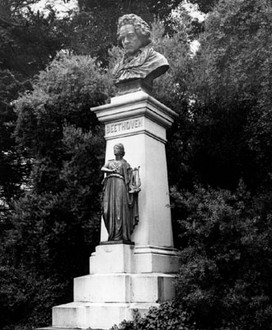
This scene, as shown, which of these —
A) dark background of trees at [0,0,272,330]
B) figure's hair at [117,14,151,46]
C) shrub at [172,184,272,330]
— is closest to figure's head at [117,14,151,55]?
figure's hair at [117,14,151,46]

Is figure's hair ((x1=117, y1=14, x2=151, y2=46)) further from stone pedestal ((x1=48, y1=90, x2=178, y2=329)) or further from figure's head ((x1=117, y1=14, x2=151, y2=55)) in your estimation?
stone pedestal ((x1=48, y1=90, x2=178, y2=329))

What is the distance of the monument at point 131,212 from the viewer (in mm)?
8422

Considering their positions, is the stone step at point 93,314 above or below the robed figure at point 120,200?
below

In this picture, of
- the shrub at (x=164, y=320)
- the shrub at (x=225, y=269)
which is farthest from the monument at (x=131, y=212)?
the shrub at (x=225, y=269)

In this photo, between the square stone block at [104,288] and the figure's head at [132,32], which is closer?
the square stone block at [104,288]

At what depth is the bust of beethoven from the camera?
9.88 meters

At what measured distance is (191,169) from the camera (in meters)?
12.0

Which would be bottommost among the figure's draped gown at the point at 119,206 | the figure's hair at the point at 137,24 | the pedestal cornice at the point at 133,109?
the figure's draped gown at the point at 119,206

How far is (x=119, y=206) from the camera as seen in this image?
8.81 meters

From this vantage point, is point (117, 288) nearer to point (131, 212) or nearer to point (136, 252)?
point (136, 252)

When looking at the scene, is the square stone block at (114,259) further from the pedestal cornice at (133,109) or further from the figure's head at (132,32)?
the figure's head at (132,32)

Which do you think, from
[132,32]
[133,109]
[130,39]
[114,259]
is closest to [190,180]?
[133,109]

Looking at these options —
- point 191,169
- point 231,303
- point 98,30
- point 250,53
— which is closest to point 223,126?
point 191,169

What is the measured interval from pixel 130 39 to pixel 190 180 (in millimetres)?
3603
